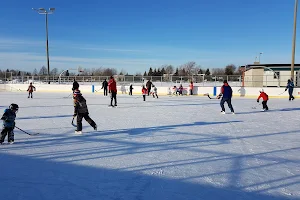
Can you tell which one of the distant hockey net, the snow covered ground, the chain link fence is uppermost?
the chain link fence

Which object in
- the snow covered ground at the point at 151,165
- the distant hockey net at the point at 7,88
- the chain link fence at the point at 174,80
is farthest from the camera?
the distant hockey net at the point at 7,88

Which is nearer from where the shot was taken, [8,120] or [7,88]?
[8,120]

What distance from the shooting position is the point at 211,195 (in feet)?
10.2

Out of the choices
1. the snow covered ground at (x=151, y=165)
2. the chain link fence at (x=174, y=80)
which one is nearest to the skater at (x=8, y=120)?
the snow covered ground at (x=151, y=165)

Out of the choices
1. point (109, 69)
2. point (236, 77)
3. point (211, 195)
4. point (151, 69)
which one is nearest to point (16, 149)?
point (211, 195)

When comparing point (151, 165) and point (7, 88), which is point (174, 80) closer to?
point (7, 88)

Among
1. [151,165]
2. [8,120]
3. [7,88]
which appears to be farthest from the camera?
[7,88]

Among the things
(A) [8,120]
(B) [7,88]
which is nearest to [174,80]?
(A) [8,120]

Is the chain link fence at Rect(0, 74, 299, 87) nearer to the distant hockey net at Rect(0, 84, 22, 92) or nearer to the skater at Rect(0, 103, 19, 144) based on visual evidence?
the distant hockey net at Rect(0, 84, 22, 92)

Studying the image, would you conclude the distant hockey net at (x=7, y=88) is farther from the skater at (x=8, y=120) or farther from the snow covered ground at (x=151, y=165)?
the skater at (x=8, y=120)

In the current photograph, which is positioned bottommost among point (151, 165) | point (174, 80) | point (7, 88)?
point (151, 165)

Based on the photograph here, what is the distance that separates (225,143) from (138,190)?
3.07 m

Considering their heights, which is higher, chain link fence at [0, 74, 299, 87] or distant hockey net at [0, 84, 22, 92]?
chain link fence at [0, 74, 299, 87]

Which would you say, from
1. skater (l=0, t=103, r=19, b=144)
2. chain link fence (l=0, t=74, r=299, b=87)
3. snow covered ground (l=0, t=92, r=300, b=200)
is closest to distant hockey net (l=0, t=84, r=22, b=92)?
chain link fence (l=0, t=74, r=299, b=87)
